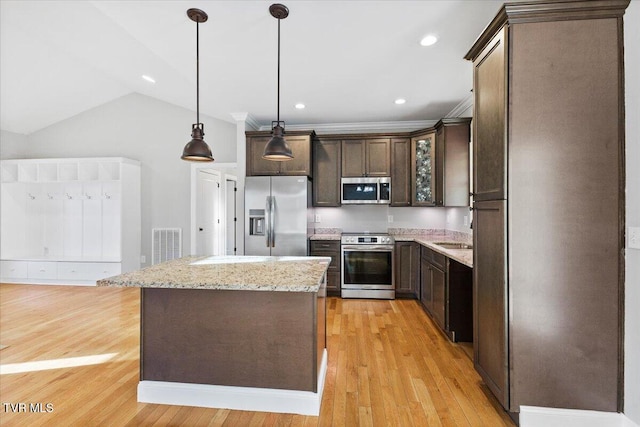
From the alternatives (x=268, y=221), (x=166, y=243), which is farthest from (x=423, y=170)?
(x=166, y=243)

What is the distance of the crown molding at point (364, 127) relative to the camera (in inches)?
191

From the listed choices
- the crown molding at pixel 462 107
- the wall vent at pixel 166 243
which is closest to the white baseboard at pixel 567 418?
the crown molding at pixel 462 107

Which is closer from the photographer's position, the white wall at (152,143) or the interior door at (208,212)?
the white wall at (152,143)

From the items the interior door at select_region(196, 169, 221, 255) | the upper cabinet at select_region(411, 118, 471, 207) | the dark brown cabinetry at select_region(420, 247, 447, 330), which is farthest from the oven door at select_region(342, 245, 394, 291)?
the interior door at select_region(196, 169, 221, 255)

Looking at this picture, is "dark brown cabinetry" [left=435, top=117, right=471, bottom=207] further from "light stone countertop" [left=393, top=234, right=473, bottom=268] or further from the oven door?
the oven door

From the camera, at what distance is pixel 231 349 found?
1954mm

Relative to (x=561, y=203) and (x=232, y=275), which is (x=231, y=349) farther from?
(x=561, y=203)

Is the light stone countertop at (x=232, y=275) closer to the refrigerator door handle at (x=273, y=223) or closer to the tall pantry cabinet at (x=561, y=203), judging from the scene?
the tall pantry cabinet at (x=561, y=203)

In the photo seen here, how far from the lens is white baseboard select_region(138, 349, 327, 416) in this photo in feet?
6.23

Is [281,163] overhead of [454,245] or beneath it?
overhead

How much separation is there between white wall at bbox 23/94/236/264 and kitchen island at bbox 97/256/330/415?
3546 millimetres

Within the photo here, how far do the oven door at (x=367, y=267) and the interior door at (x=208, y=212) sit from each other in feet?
9.03

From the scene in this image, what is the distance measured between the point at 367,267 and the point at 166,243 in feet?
11.6
